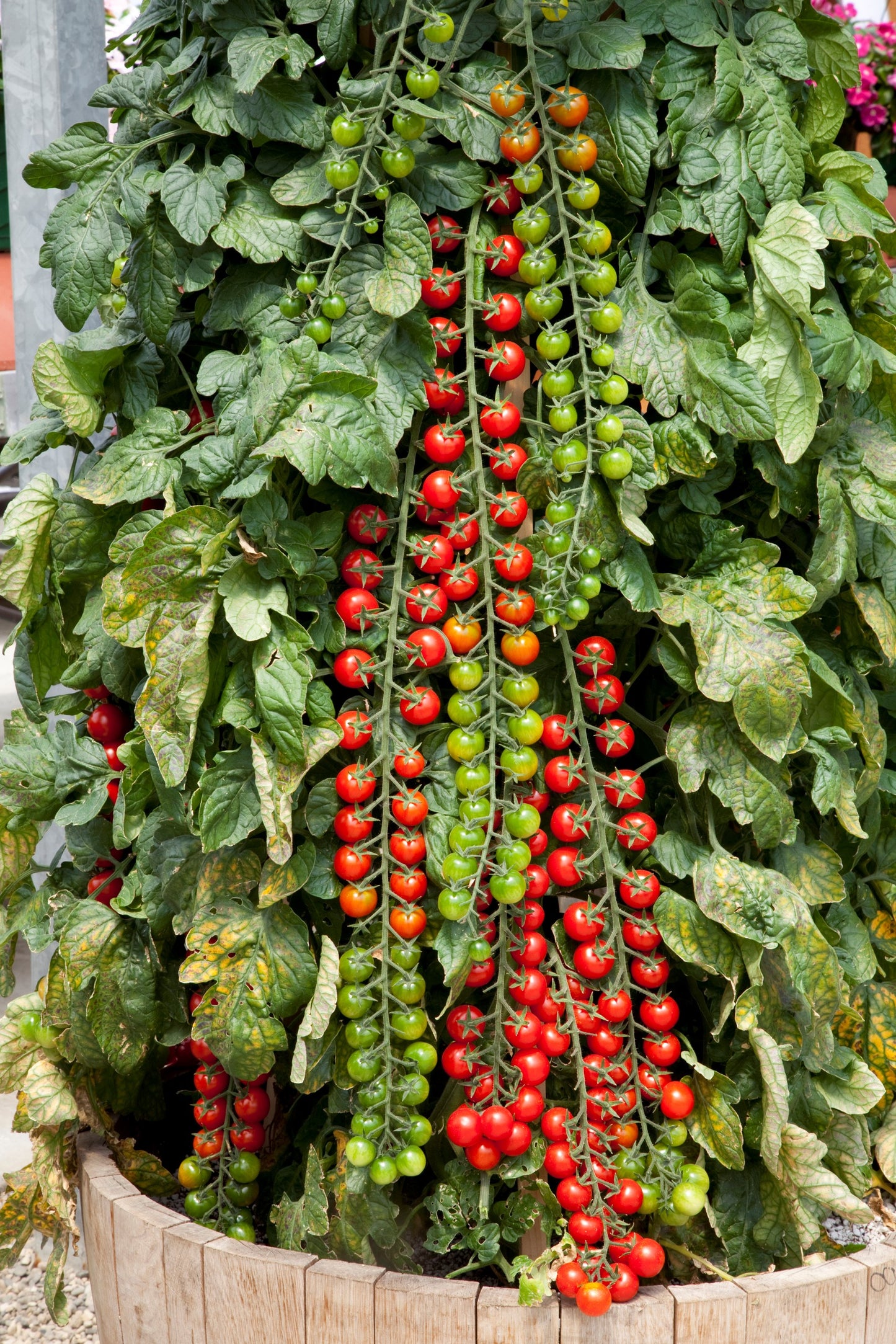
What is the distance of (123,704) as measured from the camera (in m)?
1.46

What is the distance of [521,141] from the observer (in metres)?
1.12

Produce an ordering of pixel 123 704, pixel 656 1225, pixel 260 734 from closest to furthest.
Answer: pixel 260 734, pixel 656 1225, pixel 123 704

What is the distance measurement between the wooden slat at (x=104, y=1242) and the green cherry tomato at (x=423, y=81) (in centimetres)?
107

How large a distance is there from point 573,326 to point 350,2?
0.34m

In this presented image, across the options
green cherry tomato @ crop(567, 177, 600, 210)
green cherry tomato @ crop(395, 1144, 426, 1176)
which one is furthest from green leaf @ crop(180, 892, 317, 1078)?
green cherry tomato @ crop(567, 177, 600, 210)

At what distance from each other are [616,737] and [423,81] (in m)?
0.59

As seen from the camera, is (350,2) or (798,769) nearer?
(350,2)

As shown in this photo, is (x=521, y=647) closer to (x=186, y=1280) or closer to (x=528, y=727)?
(x=528, y=727)

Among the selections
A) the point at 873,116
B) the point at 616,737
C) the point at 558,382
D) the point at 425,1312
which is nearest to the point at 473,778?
the point at 616,737

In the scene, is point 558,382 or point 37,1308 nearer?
point 558,382

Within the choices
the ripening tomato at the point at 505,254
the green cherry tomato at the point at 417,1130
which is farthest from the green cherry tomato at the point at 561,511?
the green cherry tomato at the point at 417,1130

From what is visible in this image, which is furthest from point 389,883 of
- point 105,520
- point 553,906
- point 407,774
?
point 105,520

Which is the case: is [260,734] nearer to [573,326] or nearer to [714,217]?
[573,326]

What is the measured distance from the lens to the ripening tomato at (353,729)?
1141 mm
